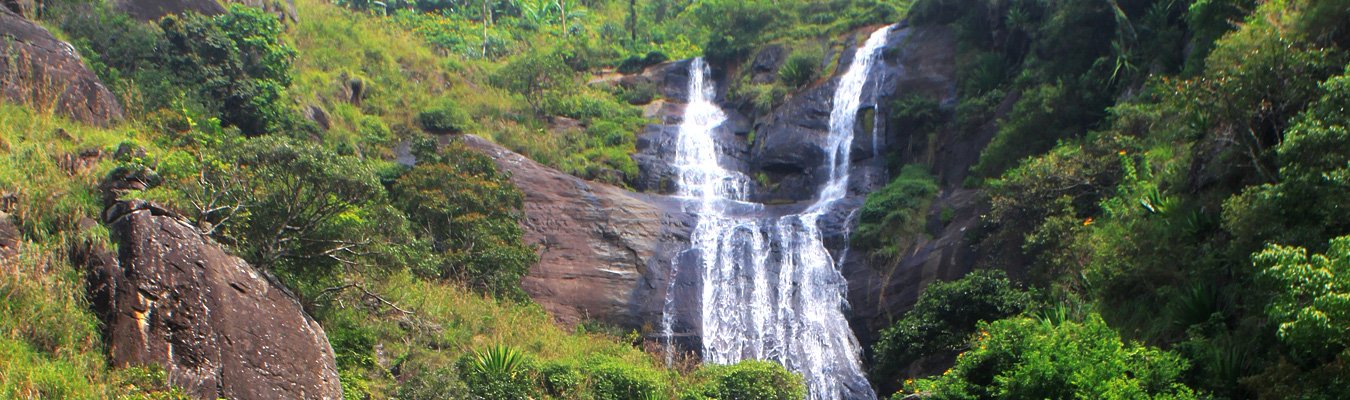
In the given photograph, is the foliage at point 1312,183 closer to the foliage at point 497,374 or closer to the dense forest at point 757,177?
the dense forest at point 757,177

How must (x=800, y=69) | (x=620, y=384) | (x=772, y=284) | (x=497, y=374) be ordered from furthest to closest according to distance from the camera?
1. (x=800, y=69)
2. (x=772, y=284)
3. (x=620, y=384)
4. (x=497, y=374)

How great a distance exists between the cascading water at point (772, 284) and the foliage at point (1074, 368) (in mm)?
8623

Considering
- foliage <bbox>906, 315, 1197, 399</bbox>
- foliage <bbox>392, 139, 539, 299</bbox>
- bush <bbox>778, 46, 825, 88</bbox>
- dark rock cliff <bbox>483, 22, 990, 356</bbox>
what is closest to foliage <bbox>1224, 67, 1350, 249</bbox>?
foliage <bbox>906, 315, 1197, 399</bbox>

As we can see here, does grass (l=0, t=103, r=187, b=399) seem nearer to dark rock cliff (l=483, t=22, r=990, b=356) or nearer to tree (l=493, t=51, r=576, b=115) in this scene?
dark rock cliff (l=483, t=22, r=990, b=356)

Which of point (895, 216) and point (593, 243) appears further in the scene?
point (593, 243)

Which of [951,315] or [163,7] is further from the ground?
[163,7]

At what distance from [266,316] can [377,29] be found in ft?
87.0

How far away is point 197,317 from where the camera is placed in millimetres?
13156

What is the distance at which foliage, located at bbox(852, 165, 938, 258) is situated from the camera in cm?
2464

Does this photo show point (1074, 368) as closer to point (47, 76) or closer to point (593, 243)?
point (593, 243)

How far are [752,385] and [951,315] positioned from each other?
3.95 metres

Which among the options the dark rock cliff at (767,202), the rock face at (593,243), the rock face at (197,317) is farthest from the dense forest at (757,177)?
the rock face at (593,243)

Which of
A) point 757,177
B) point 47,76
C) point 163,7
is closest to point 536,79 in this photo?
point 757,177

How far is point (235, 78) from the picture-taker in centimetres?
2577
